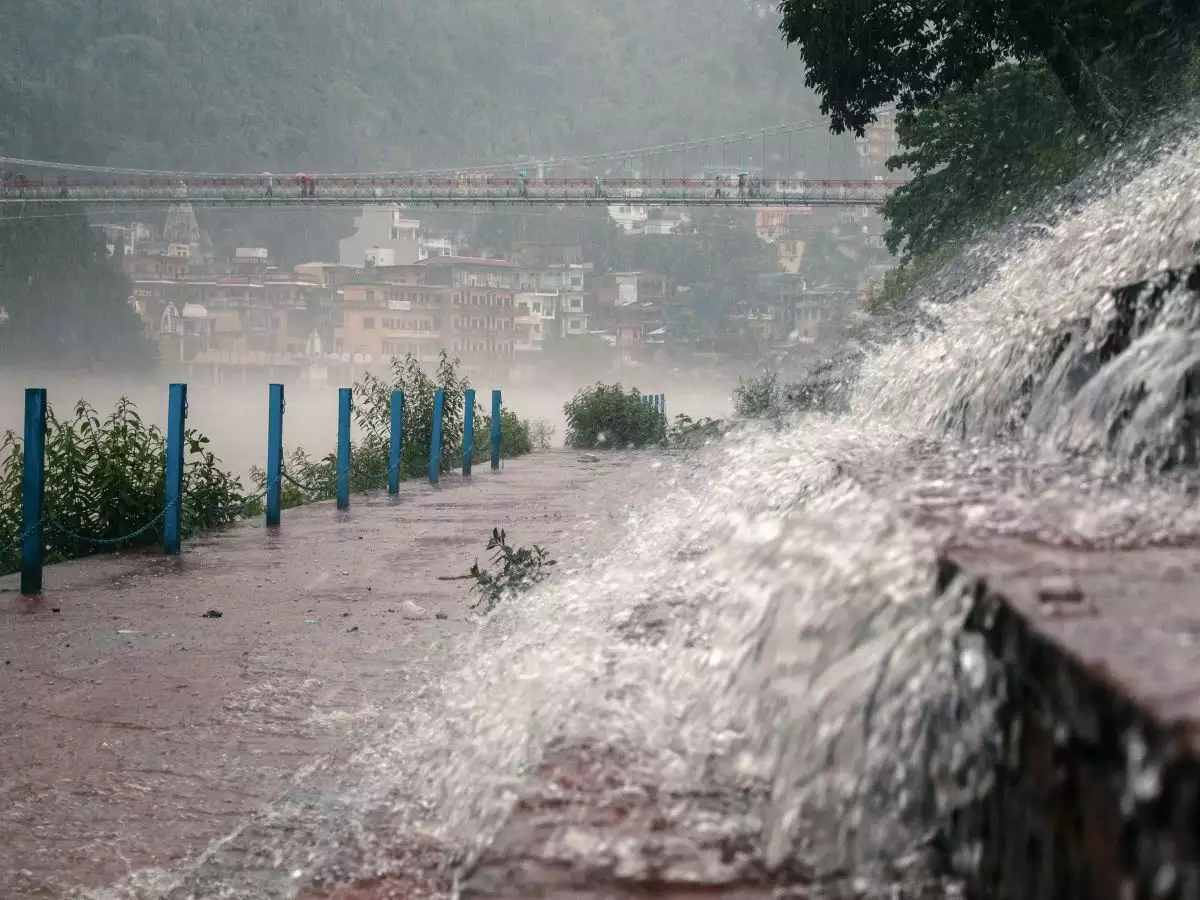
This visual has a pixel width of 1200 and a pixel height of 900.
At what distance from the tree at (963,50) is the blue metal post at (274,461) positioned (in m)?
8.69

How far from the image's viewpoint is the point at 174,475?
9.75 m

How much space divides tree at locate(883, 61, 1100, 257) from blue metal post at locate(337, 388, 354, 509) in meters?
11.8

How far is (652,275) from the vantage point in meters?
133

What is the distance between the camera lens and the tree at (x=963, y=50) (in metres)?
16.4

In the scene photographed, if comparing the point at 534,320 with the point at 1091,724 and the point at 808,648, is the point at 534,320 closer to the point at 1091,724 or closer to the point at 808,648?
the point at 808,648

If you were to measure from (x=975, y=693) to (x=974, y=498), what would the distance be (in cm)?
99

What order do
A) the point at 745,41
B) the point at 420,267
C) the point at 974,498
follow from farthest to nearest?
1. the point at 745,41
2. the point at 420,267
3. the point at 974,498

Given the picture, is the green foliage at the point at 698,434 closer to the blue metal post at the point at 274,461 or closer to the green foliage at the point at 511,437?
the green foliage at the point at 511,437

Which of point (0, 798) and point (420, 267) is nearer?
point (0, 798)

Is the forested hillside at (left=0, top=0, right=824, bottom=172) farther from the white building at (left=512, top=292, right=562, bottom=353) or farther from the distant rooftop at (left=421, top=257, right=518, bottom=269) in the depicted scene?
the white building at (left=512, top=292, right=562, bottom=353)

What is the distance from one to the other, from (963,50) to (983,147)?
790 centimetres

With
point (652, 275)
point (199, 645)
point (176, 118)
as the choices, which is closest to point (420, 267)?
point (652, 275)

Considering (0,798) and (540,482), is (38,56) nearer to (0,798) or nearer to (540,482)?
(540,482)

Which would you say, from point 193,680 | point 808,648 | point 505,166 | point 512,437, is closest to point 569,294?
point 505,166
